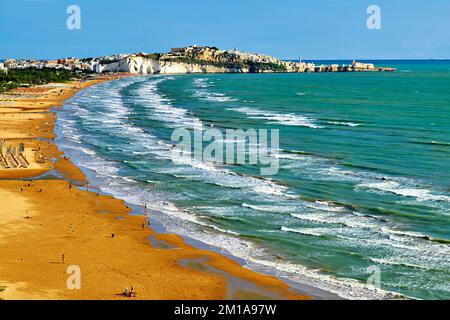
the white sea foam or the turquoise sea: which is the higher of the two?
the white sea foam

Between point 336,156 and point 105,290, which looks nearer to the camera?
point 105,290

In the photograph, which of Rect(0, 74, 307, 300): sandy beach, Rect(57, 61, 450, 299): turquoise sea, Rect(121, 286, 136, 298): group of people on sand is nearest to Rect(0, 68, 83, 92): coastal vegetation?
Rect(57, 61, 450, 299): turquoise sea

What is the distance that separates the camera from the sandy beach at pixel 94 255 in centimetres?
2377

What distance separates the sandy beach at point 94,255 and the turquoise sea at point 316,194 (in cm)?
171

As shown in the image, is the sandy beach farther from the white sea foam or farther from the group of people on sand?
the white sea foam

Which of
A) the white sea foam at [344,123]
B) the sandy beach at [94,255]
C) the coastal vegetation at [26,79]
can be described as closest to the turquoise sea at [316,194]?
the white sea foam at [344,123]

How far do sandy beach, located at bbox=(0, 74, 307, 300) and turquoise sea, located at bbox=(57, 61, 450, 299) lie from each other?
67.2 inches

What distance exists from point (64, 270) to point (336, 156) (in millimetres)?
30423

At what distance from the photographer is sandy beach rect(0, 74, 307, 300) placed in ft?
78.0

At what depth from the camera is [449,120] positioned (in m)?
72.9
